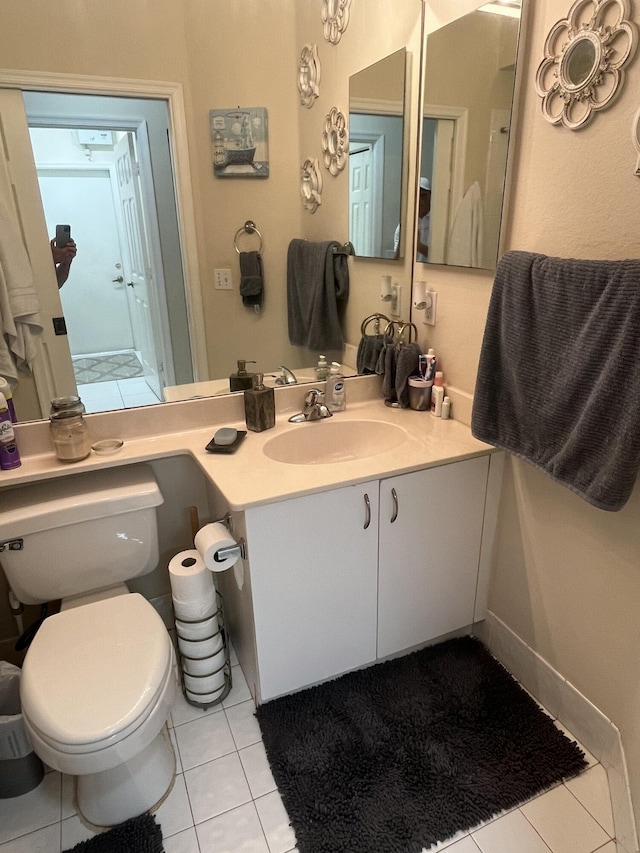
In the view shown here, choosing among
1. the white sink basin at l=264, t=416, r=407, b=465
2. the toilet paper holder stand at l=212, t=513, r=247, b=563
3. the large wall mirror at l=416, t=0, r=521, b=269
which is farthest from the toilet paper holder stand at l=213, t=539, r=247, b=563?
the large wall mirror at l=416, t=0, r=521, b=269

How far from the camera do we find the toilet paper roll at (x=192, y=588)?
5.08 ft

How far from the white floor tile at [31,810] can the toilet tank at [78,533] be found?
1.62ft

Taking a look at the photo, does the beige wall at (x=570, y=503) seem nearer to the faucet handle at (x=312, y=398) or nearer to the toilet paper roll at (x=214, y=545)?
the faucet handle at (x=312, y=398)

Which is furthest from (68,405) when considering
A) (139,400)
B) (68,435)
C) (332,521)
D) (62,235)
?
(332,521)

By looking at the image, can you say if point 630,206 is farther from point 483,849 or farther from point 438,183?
point 483,849

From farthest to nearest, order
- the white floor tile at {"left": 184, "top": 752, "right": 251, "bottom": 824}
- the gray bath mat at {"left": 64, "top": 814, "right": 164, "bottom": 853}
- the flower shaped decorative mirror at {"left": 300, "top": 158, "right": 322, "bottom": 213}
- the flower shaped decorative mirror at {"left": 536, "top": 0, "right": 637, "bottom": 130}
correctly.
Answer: the flower shaped decorative mirror at {"left": 300, "top": 158, "right": 322, "bottom": 213} → the white floor tile at {"left": 184, "top": 752, "right": 251, "bottom": 824} → the gray bath mat at {"left": 64, "top": 814, "right": 164, "bottom": 853} → the flower shaped decorative mirror at {"left": 536, "top": 0, "right": 637, "bottom": 130}

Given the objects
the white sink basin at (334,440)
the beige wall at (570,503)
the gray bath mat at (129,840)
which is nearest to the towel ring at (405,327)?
the beige wall at (570,503)

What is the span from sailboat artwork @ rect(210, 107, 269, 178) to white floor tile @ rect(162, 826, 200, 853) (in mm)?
1803

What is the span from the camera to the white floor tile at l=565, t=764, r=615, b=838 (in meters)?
1.35

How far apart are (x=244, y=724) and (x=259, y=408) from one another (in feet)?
3.19

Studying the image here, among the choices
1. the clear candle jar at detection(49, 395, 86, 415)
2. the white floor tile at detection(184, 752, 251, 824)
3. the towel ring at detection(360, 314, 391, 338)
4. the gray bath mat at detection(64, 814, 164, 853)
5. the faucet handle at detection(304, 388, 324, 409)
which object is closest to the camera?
the gray bath mat at detection(64, 814, 164, 853)

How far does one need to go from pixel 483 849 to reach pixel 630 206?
60.0 inches

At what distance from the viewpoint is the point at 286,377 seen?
6.16ft

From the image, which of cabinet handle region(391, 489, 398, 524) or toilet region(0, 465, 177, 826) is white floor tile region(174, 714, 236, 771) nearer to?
toilet region(0, 465, 177, 826)
